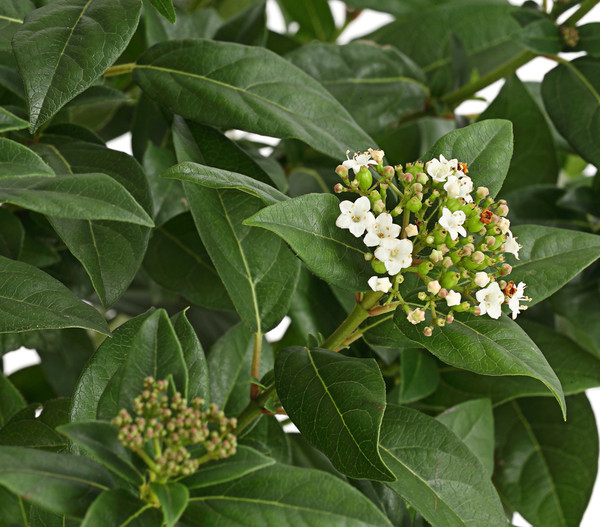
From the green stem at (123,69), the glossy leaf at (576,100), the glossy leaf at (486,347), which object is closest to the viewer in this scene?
the glossy leaf at (486,347)

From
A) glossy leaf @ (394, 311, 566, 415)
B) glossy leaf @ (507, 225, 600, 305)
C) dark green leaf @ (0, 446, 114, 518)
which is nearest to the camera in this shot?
dark green leaf @ (0, 446, 114, 518)

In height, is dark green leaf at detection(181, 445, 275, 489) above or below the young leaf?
above

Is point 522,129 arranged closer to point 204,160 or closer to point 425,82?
point 425,82

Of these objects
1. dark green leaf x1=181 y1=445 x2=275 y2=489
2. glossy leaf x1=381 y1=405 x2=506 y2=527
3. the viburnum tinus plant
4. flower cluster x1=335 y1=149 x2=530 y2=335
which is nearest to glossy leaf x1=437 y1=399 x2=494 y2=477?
the viburnum tinus plant

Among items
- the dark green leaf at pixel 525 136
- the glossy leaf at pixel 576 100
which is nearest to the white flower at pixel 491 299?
the glossy leaf at pixel 576 100

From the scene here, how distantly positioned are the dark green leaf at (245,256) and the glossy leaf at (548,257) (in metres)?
0.24

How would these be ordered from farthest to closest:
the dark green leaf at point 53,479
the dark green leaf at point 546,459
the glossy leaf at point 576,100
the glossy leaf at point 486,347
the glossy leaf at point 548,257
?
1. the dark green leaf at point 546,459
2. the glossy leaf at point 576,100
3. the glossy leaf at point 548,257
4. the glossy leaf at point 486,347
5. the dark green leaf at point 53,479

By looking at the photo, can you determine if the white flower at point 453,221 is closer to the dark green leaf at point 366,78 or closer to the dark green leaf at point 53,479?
the dark green leaf at point 53,479

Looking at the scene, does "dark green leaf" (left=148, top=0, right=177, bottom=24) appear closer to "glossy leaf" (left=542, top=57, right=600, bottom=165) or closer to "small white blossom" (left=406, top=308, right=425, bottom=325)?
"small white blossom" (left=406, top=308, right=425, bottom=325)

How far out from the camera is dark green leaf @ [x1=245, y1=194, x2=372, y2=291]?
1.99 feet

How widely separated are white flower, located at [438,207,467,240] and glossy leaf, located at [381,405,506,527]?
0.69 feet

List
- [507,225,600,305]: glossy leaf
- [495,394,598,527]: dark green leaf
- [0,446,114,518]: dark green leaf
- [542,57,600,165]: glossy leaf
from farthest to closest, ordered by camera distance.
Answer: [495,394,598,527]: dark green leaf, [542,57,600,165]: glossy leaf, [507,225,600,305]: glossy leaf, [0,446,114,518]: dark green leaf

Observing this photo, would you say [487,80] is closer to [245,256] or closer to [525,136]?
[525,136]

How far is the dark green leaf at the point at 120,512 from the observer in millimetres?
537
